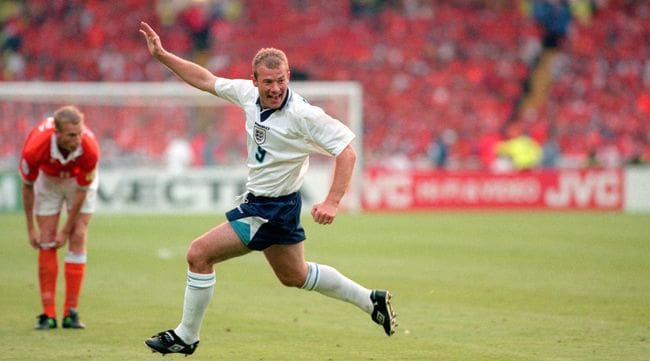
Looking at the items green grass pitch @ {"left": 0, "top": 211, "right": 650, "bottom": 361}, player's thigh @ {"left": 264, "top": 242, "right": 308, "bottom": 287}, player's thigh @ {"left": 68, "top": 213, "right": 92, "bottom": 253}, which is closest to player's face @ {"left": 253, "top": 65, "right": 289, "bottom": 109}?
player's thigh @ {"left": 264, "top": 242, "right": 308, "bottom": 287}

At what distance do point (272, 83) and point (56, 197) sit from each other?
10.00 ft

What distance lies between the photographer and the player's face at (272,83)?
714 cm

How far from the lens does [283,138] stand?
7.26 meters

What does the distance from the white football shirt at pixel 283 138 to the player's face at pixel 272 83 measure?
99 millimetres

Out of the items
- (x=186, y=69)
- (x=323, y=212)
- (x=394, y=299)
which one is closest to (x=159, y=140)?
(x=394, y=299)

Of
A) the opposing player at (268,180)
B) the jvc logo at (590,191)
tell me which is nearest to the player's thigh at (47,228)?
the opposing player at (268,180)

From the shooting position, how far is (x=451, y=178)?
84.2 feet

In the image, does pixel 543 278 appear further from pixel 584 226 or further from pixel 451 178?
pixel 451 178

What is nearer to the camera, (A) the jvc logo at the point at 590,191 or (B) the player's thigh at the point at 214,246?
Result: (B) the player's thigh at the point at 214,246

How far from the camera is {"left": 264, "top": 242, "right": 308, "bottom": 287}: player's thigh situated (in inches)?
297

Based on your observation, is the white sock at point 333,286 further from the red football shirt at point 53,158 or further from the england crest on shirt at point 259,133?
the red football shirt at point 53,158

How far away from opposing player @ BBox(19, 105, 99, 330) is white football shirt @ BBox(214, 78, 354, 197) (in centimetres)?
190

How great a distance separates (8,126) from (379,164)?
932 centimetres

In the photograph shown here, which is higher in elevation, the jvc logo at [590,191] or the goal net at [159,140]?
the goal net at [159,140]
